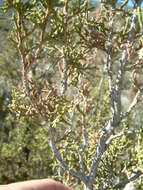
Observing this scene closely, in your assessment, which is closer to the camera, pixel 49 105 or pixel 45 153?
pixel 49 105

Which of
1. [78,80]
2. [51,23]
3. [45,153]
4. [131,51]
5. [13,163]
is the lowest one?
[13,163]

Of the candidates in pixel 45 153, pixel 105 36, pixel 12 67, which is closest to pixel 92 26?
pixel 105 36

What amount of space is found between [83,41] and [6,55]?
21.0 m

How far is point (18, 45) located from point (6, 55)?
21.7 metres

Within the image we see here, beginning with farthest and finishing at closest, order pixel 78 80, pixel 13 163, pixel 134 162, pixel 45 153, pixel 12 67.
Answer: pixel 12 67 < pixel 13 163 < pixel 45 153 < pixel 78 80 < pixel 134 162

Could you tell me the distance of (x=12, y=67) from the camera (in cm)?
2478

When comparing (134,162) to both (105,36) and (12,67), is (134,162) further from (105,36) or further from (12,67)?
(12,67)

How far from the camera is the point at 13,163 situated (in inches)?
811

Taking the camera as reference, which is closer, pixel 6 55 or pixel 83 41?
pixel 83 41

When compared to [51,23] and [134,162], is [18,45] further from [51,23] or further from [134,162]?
[134,162]

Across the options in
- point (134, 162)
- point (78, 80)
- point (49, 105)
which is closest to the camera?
point (49, 105)

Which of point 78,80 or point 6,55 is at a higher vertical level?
point 78,80

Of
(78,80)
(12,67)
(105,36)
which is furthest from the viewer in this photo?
(12,67)

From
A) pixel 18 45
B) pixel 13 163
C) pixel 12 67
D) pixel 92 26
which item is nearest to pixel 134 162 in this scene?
pixel 92 26
